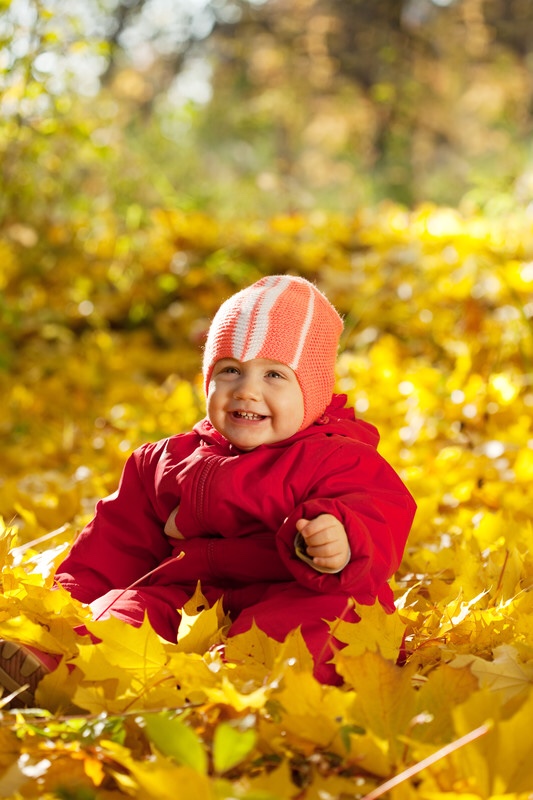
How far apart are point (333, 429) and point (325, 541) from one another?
1.17ft

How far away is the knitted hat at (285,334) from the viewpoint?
1.83 m

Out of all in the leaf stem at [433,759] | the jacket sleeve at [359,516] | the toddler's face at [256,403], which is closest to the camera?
the leaf stem at [433,759]

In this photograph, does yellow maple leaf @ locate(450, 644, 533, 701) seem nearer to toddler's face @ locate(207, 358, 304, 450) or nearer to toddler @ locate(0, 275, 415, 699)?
toddler @ locate(0, 275, 415, 699)

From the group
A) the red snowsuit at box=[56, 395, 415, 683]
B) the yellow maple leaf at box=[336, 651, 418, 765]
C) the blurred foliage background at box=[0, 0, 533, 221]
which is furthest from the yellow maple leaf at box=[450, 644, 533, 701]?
the blurred foliage background at box=[0, 0, 533, 221]

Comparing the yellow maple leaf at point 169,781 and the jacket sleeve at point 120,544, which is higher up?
the yellow maple leaf at point 169,781

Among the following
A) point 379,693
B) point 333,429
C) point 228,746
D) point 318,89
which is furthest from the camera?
point 318,89

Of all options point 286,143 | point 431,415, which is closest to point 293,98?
point 286,143

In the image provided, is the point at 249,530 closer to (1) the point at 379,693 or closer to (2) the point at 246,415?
(2) the point at 246,415

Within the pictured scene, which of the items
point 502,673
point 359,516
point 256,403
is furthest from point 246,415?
point 502,673

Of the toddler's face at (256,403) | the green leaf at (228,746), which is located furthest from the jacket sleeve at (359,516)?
the green leaf at (228,746)

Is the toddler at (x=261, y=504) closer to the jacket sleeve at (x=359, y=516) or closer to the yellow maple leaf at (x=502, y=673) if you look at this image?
the jacket sleeve at (x=359, y=516)

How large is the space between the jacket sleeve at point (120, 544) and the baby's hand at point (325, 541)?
439 mm

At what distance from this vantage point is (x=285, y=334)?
1834 millimetres

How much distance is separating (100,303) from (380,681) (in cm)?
416
